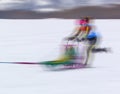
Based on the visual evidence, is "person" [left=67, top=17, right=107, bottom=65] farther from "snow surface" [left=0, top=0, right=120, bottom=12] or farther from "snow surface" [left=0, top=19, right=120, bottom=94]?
"snow surface" [left=0, top=0, right=120, bottom=12]

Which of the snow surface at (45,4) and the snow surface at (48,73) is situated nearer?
the snow surface at (48,73)

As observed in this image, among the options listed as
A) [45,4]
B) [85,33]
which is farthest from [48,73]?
[45,4]

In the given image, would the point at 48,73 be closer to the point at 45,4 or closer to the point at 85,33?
the point at 85,33

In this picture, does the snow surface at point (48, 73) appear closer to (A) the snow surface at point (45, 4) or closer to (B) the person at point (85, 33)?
(B) the person at point (85, 33)

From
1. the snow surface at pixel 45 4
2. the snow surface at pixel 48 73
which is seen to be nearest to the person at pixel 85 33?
the snow surface at pixel 48 73

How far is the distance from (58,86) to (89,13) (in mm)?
15787

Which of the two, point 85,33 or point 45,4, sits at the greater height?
point 85,33

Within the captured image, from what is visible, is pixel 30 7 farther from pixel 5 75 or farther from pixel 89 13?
pixel 5 75

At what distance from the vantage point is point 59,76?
539 cm

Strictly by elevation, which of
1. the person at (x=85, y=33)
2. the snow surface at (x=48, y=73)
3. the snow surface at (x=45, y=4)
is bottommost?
the snow surface at (x=45, y=4)

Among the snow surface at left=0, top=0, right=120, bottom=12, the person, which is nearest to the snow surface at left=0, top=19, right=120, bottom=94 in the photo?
the person

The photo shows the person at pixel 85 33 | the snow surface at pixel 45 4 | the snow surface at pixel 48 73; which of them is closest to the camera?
the snow surface at pixel 48 73

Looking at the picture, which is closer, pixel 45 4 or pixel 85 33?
pixel 85 33

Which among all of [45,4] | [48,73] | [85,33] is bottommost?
[45,4]
